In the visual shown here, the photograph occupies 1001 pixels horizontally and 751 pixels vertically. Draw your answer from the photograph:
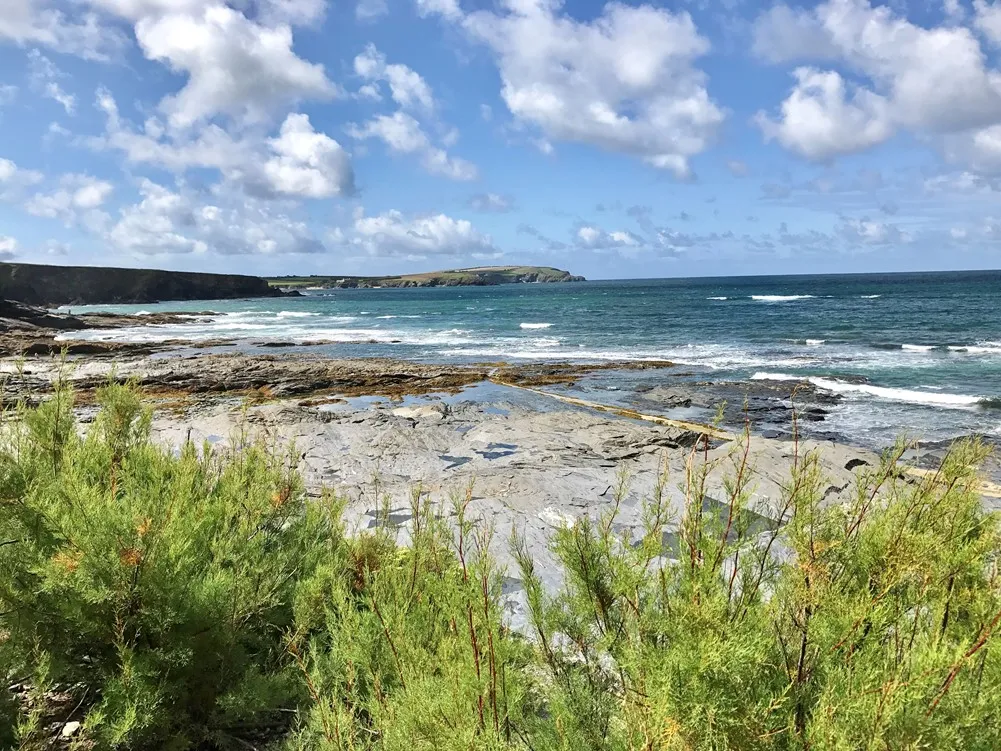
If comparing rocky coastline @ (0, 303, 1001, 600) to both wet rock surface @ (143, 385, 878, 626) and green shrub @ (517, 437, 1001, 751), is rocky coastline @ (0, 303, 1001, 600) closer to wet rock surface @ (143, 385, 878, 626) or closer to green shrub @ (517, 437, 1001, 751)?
wet rock surface @ (143, 385, 878, 626)

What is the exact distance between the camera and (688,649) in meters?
1.86

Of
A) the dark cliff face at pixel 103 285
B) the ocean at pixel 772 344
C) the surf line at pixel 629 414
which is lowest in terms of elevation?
the surf line at pixel 629 414

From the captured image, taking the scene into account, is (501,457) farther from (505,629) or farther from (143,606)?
(143,606)

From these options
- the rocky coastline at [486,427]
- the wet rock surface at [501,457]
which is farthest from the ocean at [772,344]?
the wet rock surface at [501,457]

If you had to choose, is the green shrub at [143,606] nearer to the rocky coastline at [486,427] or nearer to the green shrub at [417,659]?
the green shrub at [417,659]

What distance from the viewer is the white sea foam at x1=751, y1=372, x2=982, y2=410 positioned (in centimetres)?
1677

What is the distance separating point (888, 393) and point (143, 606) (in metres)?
20.4

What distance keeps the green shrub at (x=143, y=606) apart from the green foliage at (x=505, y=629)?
1 centimetres

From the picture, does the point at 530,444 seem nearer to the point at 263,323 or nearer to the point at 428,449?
the point at 428,449

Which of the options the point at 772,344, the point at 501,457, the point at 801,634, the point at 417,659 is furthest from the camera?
the point at 772,344

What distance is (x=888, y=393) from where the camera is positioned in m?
18.4

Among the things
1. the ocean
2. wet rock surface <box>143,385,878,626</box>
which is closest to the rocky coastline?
wet rock surface <box>143,385,878,626</box>

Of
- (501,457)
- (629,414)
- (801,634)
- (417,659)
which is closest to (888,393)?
(629,414)

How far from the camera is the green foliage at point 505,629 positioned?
1818mm
